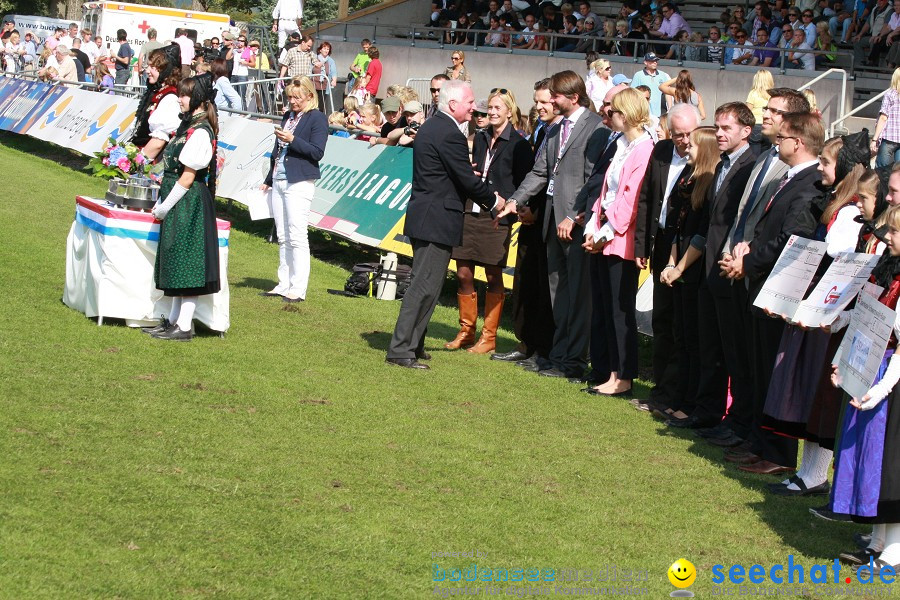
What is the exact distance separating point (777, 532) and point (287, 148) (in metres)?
6.62

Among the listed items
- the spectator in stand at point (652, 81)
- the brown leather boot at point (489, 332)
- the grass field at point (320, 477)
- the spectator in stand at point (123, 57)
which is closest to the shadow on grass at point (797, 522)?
the grass field at point (320, 477)

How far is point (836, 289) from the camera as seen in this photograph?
5.94m

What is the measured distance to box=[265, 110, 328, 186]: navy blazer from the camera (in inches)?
430

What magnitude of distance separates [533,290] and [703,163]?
2499mm

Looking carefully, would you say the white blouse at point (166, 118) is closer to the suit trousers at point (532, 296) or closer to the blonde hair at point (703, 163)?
the suit trousers at point (532, 296)

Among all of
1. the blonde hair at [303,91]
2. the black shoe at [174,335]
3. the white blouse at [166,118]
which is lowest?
the black shoe at [174,335]

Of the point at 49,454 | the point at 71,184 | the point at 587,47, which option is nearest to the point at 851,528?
the point at 49,454

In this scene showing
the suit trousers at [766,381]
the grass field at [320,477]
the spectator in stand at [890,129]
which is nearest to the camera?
the grass field at [320,477]

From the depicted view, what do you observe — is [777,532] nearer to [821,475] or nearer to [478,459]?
[821,475]

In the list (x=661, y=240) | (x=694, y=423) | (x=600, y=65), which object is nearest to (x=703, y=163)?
(x=661, y=240)

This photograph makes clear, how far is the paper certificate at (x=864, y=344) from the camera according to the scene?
5.41 m

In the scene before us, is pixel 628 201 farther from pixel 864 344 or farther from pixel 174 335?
pixel 174 335

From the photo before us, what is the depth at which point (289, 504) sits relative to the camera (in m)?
5.64

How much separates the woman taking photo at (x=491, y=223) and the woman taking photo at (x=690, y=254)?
75.6 inches
